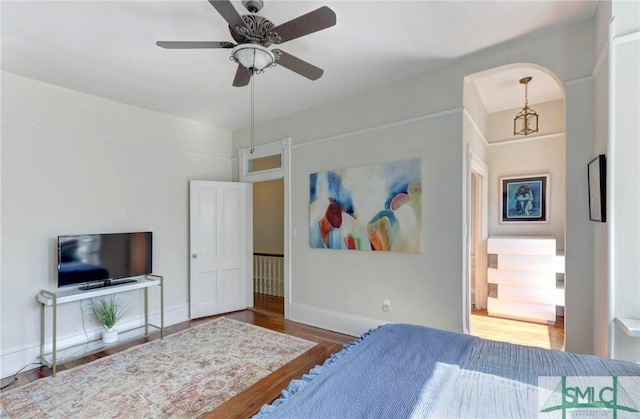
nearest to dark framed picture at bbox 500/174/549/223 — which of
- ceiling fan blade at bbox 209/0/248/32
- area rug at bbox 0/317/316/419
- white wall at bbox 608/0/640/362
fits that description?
white wall at bbox 608/0/640/362

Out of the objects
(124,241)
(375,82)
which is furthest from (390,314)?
(124,241)

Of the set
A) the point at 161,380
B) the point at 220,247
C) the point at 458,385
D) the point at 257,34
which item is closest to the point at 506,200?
the point at 458,385

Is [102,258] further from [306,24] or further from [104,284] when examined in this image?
[306,24]

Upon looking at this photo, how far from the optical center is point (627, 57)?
1.79m

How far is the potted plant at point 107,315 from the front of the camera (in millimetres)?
3312

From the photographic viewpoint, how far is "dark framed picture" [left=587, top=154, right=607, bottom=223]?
195 cm

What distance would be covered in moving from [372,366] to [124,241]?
3.29 meters

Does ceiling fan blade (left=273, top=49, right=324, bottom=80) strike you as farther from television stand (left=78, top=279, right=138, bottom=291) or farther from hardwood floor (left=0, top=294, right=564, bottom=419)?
television stand (left=78, top=279, right=138, bottom=291)

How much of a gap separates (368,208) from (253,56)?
6.73ft

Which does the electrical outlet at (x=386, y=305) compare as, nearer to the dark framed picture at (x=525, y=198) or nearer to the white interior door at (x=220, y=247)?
the white interior door at (x=220, y=247)

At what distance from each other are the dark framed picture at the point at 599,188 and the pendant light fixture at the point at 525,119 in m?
1.66

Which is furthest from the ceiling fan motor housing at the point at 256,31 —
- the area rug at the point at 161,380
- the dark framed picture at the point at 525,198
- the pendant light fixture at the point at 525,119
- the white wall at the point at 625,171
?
the dark framed picture at the point at 525,198

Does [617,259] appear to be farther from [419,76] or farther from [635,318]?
[419,76]

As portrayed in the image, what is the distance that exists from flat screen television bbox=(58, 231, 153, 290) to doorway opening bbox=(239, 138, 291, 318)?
5.69 feet
